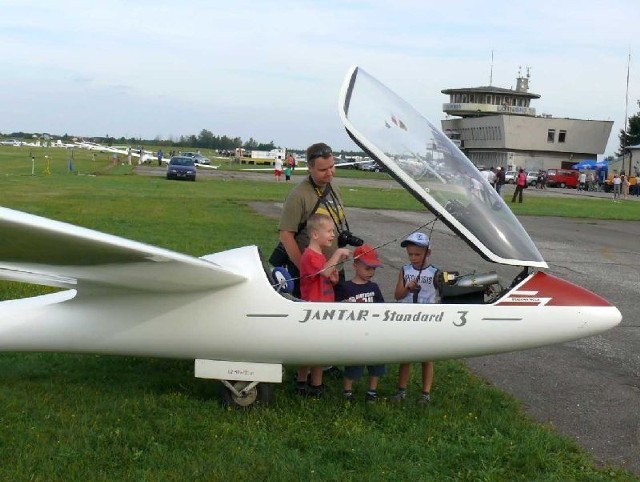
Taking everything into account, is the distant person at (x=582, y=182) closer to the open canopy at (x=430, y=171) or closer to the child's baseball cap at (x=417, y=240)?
the open canopy at (x=430, y=171)

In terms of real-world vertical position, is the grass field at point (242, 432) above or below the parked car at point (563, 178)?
below

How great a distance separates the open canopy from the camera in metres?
4.87

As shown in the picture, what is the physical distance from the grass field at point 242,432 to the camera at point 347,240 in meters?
1.16

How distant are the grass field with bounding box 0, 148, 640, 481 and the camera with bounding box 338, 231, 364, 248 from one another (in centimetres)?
116

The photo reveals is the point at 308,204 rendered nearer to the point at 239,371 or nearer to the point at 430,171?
the point at 430,171

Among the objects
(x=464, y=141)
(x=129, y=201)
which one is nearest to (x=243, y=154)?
(x=464, y=141)

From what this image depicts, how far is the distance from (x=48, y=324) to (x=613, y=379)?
184 inches

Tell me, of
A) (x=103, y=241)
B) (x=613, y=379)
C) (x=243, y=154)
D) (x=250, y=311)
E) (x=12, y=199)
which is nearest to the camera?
(x=103, y=241)

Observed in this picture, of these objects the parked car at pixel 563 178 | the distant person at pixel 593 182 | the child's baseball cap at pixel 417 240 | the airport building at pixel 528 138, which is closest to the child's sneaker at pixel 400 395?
the child's baseball cap at pixel 417 240

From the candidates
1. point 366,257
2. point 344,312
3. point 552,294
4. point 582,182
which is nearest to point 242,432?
point 344,312

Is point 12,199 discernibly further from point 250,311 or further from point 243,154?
point 243,154

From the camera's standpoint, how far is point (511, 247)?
5.14 meters

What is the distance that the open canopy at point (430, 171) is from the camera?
4871 millimetres

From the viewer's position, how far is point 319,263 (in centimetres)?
525
